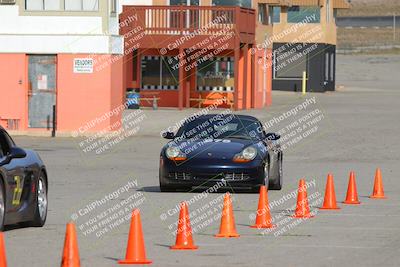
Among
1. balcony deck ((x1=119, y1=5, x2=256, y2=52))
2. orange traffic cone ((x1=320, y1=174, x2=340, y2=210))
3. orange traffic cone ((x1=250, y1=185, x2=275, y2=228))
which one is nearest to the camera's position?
orange traffic cone ((x1=250, y1=185, x2=275, y2=228))

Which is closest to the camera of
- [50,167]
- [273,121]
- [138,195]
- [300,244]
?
A: [300,244]

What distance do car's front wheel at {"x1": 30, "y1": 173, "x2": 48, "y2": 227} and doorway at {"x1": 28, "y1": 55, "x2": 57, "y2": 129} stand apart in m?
24.6

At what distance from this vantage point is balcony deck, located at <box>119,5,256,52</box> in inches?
2052

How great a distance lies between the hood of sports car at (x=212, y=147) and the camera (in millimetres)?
23062

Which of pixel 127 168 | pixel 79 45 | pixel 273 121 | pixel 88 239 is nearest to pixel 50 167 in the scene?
pixel 127 168

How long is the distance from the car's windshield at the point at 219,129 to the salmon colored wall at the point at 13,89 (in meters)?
18.1

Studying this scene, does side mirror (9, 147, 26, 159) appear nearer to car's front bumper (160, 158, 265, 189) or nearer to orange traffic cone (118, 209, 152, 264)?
orange traffic cone (118, 209, 152, 264)

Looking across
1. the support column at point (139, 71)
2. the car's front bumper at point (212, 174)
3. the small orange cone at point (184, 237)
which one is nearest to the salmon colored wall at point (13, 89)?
the support column at point (139, 71)

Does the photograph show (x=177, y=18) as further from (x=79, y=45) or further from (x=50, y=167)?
(x=50, y=167)

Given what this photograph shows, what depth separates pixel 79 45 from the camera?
41.6m

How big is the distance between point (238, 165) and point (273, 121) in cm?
2523

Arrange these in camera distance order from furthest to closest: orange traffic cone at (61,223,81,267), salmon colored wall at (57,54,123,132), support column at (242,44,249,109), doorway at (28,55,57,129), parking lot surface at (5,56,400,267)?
1. support column at (242,44,249,109)
2. doorway at (28,55,57,129)
3. salmon colored wall at (57,54,123,132)
4. parking lot surface at (5,56,400,267)
5. orange traffic cone at (61,223,81,267)

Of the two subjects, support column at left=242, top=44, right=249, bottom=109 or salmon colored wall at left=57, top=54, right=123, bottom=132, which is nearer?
salmon colored wall at left=57, top=54, right=123, bottom=132

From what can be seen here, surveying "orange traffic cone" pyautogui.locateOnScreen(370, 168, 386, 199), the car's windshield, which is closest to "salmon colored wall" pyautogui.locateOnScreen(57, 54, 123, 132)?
the car's windshield
